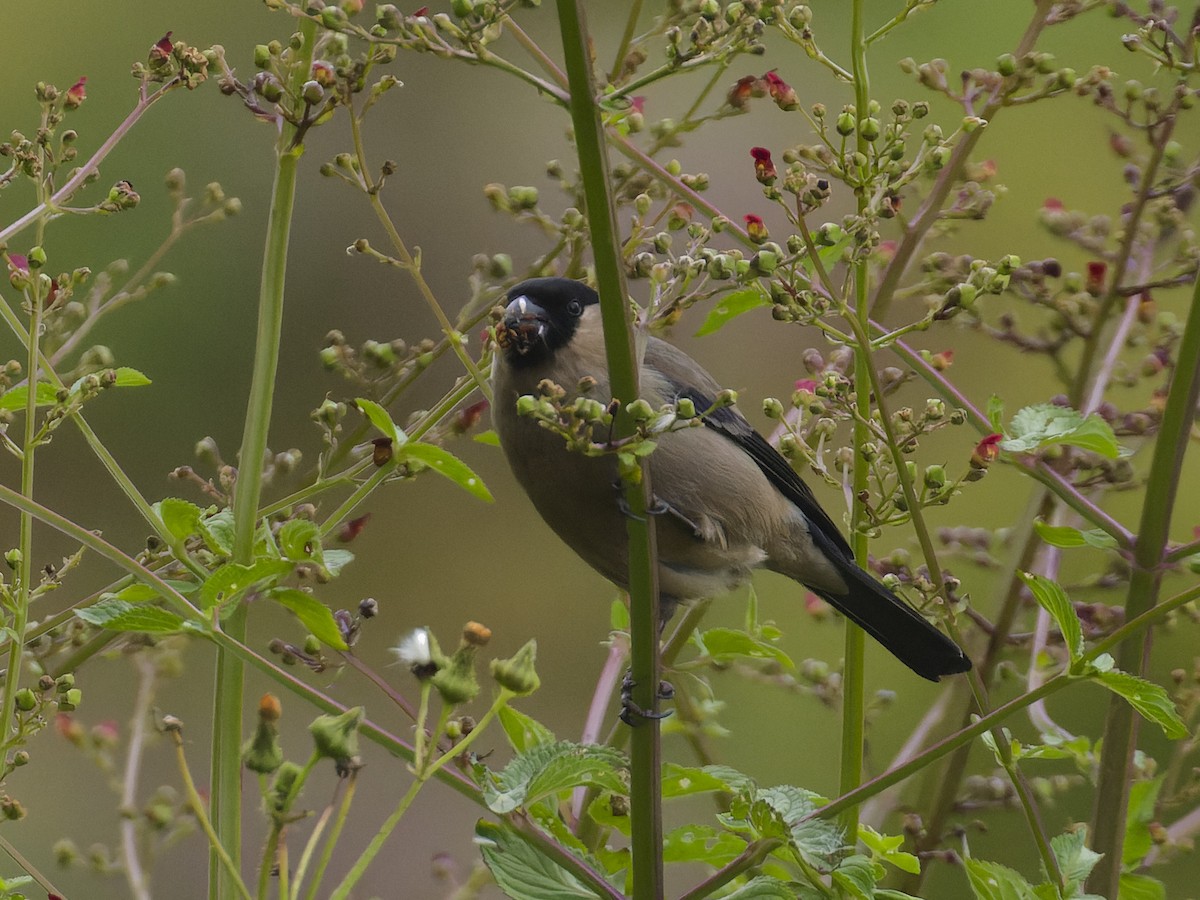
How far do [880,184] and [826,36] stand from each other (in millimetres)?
3087

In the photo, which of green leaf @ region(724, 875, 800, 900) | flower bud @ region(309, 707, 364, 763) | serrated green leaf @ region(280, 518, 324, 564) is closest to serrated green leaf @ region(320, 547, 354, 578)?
serrated green leaf @ region(280, 518, 324, 564)

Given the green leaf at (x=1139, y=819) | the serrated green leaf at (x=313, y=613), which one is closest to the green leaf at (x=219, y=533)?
the serrated green leaf at (x=313, y=613)

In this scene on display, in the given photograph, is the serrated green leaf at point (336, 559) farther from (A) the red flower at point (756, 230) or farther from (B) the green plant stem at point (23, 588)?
(A) the red flower at point (756, 230)

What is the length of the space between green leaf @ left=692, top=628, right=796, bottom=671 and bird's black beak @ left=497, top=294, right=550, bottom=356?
28.0 inches

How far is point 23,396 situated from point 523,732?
26.8 inches

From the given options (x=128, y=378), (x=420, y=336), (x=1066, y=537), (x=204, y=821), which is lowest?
(x=204, y=821)

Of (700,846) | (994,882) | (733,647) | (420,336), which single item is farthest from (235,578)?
(420,336)

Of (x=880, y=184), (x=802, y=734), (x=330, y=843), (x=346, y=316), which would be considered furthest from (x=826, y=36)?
(x=330, y=843)

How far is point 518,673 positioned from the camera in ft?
3.94

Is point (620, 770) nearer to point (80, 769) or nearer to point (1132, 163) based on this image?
point (1132, 163)

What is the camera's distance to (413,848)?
12.7 feet

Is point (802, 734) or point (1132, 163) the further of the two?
point (802, 734)

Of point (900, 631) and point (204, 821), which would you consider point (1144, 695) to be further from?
point (900, 631)

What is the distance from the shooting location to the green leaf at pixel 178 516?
1.39 meters
